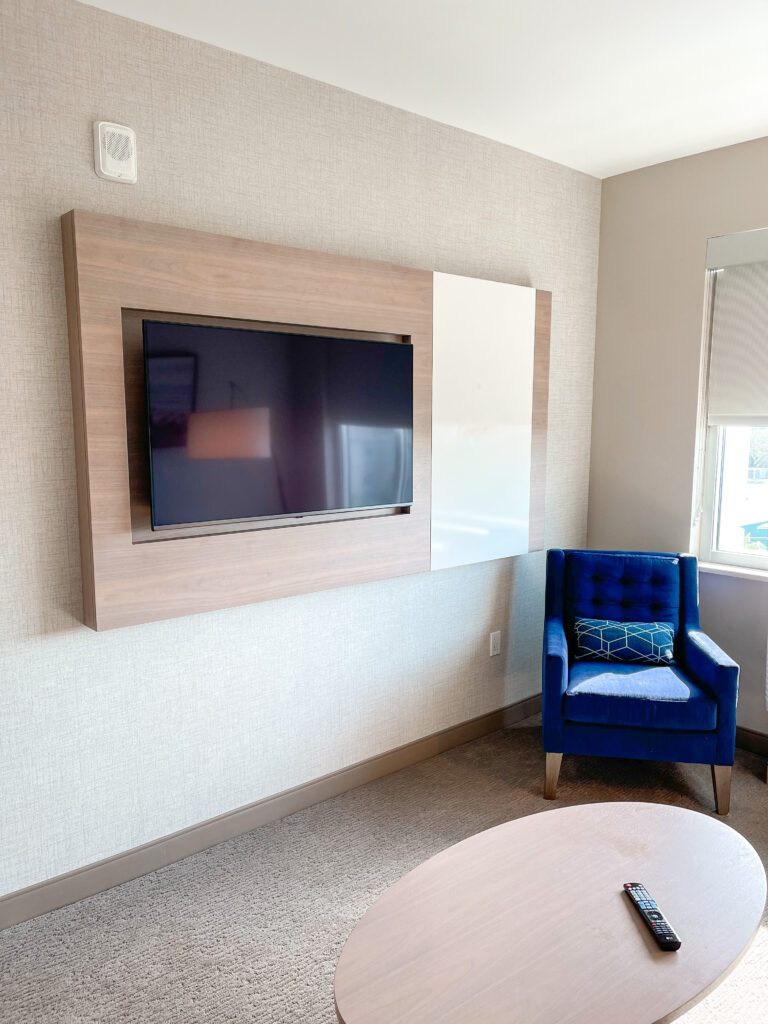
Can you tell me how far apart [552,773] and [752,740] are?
1.11 metres

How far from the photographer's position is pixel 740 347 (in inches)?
127

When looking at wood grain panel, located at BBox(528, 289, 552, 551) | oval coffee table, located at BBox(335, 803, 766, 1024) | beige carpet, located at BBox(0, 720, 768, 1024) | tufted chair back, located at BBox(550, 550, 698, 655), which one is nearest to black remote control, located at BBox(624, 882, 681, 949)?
oval coffee table, located at BBox(335, 803, 766, 1024)

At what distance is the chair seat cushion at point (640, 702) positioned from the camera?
2693mm

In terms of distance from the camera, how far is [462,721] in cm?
334

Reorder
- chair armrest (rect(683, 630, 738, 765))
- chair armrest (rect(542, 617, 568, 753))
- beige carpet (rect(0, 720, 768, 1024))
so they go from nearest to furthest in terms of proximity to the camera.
A: 1. beige carpet (rect(0, 720, 768, 1024))
2. chair armrest (rect(683, 630, 738, 765))
3. chair armrest (rect(542, 617, 568, 753))

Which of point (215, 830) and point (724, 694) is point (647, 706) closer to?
point (724, 694)

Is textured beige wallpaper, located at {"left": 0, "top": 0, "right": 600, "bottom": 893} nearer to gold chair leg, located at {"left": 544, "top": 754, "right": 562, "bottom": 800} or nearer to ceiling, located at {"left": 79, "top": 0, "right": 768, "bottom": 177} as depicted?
ceiling, located at {"left": 79, "top": 0, "right": 768, "bottom": 177}

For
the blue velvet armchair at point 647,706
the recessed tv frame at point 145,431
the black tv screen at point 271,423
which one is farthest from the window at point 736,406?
the recessed tv frame at point 145,431

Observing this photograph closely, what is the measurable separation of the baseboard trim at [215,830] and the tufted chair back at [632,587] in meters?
0.73

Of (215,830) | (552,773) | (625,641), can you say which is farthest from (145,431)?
(625,641)

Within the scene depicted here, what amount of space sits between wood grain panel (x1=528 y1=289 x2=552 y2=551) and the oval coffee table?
1604 mm

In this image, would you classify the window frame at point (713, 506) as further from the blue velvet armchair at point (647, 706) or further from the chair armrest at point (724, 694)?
the chair armrest at point (724, 694)

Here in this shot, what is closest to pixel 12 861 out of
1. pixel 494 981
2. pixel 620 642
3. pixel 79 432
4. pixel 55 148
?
pixel 79 432

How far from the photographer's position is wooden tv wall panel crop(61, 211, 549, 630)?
2004 millimetres
